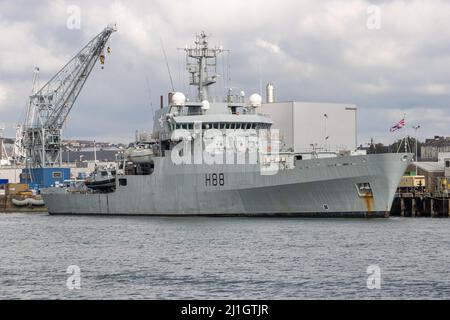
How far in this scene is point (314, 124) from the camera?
5931 centimetres

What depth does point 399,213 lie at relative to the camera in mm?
62312

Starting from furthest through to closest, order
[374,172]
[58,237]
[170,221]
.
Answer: [170,221]
[374,172]
[58,237]

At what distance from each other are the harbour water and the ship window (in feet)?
5.10

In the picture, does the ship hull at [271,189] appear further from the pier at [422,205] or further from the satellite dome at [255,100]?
the pier at [422,205]

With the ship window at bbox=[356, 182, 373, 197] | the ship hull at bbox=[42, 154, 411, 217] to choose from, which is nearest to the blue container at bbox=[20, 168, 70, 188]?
the ship hull at bbox=[42, 154, 411, 217]

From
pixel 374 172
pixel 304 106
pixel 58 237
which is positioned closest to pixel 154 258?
pixel 58 237

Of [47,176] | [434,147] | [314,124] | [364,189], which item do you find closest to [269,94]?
[314,124]

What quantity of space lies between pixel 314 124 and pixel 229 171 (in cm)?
1065

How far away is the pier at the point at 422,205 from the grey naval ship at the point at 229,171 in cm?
1114

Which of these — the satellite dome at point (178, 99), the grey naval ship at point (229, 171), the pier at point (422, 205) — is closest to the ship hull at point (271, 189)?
the grey naval ship at point (229, 171)

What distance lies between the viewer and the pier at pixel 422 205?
59812 mm

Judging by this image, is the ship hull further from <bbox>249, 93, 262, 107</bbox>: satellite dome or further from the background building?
the background building
